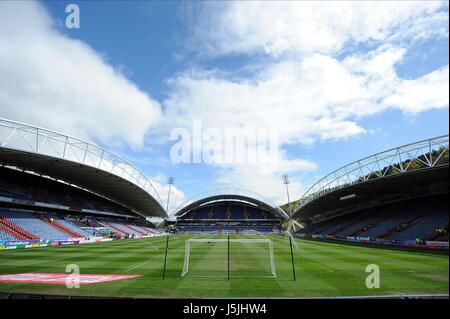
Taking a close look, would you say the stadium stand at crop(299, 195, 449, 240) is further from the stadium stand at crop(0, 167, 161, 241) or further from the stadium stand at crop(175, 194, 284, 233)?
Result: the stadium stand at crop(0, 167, 161, 241)

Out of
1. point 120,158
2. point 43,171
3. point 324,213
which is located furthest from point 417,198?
point 43,171

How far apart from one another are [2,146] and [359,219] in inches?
2020

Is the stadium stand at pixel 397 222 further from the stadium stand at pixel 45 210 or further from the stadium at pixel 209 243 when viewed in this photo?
the stadium stand at pixel 45 210

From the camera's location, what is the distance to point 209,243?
35.2 meters

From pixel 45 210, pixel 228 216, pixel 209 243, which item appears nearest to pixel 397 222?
pixel 209 243

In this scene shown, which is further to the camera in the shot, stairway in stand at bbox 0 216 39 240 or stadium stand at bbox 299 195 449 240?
stairway in stand at bbox 0 216 39 240

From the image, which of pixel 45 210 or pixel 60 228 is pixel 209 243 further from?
pixel 45 210

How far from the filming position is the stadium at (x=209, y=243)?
9.74 meters

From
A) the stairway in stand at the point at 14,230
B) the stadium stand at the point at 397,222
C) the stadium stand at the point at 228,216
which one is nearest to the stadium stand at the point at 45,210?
the stairway in stand at the point at 14,230

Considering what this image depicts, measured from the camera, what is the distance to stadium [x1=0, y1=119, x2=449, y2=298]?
32.0 ft

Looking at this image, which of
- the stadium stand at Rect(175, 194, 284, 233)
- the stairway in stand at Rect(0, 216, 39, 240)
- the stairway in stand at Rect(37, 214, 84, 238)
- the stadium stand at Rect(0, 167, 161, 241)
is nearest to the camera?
the stairway in stand at Rect(0, 216, 39, 240)

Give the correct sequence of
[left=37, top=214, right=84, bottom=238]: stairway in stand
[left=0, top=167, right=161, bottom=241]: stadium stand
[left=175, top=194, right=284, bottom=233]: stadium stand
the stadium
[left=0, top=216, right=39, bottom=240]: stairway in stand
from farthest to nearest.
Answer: [left=175, top=194, right=284, bottom=233]: stadium stand
[left=37, top=214, right=84, bottom=238]: stairway in stand
[left=0, top=167, right=161, bottom=241]: stadium stand
[left=0, top=216, right=39, bottom=240]: stairway in stand
the stadium

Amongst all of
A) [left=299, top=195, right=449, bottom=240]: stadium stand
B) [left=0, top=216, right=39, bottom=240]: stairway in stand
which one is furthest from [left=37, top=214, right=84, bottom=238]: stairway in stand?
[left=299, top=195, right=449, bottom=240]: stadium stand
